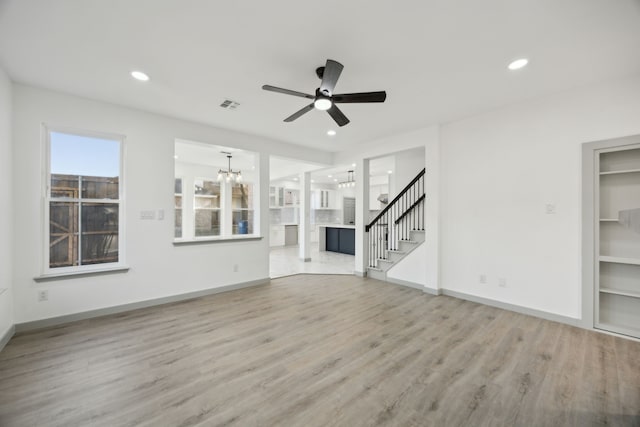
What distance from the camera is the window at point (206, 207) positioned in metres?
7.46

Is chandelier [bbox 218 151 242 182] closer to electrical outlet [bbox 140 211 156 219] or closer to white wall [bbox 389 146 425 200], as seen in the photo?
electrical outlet [bbox 140 211 156 219]

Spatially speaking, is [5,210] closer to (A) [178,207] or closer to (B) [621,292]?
(A) [178,207]

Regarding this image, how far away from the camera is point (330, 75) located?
7.34 ft

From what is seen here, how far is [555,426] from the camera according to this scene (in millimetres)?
1636

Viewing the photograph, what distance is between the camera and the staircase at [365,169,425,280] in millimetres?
4938

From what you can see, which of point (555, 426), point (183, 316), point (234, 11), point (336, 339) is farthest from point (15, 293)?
point (555, 426)

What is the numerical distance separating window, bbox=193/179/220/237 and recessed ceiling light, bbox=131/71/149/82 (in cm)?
Result: 481

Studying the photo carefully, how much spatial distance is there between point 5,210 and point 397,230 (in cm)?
549

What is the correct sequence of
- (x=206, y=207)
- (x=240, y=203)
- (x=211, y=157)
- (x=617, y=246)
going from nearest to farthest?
(x=617, y=246) → (x=211, y=157) → (x=206, y=207) → (x=240, y=203)

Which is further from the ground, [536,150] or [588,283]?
[536,150]

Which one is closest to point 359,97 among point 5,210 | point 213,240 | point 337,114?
point 337,114

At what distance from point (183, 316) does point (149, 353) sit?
0.90 m

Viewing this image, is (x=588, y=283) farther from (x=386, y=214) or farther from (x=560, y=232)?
(x=386, y=214)

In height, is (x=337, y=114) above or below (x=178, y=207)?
above
